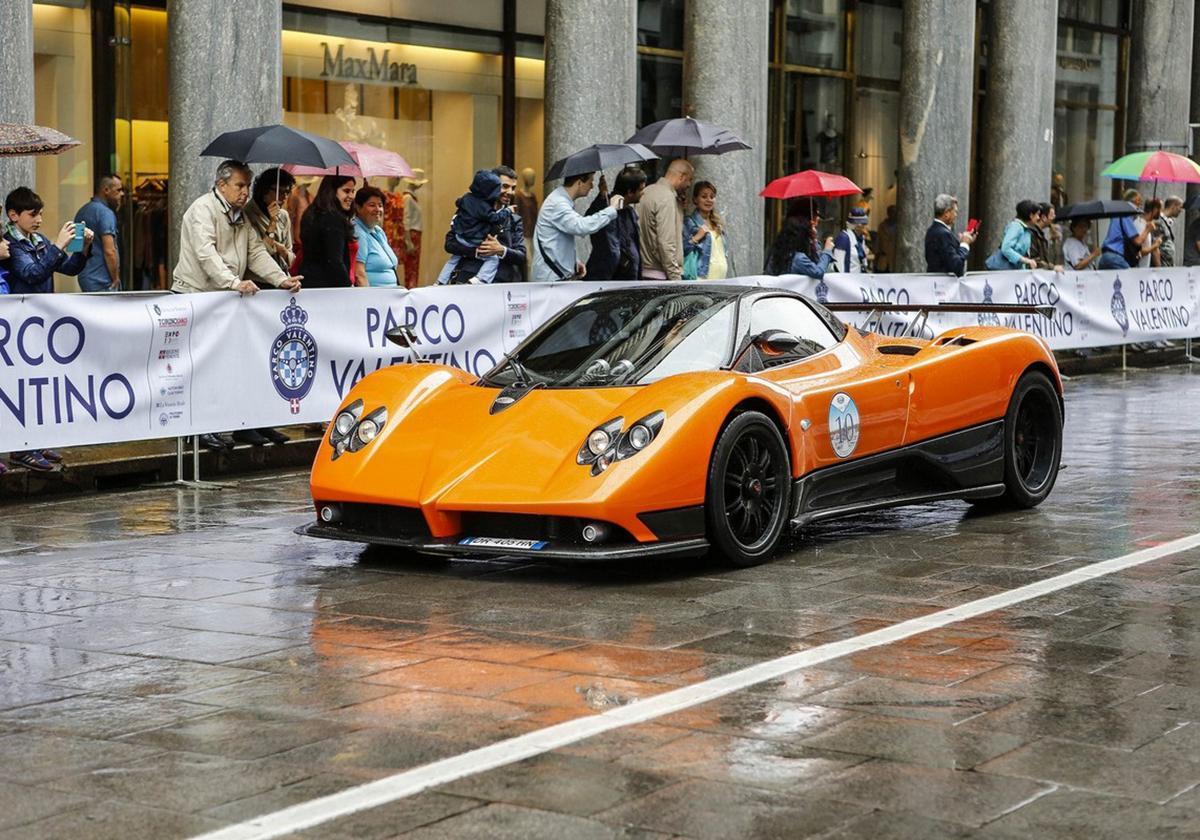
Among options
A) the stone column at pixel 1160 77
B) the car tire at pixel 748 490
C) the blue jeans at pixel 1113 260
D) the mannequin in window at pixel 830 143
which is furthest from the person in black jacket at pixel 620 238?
the stone column at pixel 1160 77

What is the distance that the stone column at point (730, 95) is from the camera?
1945 centimetres

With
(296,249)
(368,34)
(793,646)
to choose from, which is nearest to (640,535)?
(793,646)

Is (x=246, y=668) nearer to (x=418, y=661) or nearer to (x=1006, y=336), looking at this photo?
(x=418, y=661)

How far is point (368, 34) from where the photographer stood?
1981cm

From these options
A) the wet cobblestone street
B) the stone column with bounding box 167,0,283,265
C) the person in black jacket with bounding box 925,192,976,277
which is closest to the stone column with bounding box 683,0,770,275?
the person in black jacket with bounding box 925,192,976,277

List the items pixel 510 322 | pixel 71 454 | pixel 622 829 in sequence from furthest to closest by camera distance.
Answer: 1. pixel 510 322
2. pixel 71 454
3. pixel 622 829

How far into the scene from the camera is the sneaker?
11.5 metres

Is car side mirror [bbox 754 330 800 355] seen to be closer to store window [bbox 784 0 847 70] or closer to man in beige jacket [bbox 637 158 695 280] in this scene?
man in beige jacket [bbox 637 158 695 280]

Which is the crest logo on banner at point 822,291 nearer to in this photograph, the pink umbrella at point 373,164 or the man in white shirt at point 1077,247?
the pink umbrella at point 373,164

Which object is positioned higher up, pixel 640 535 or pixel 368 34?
pixel 368 34

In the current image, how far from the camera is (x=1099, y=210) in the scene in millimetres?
22391

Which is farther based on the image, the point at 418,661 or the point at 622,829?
the point at 418,661

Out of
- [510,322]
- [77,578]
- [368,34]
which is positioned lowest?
[77,578]

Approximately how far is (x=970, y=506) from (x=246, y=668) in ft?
17.9
